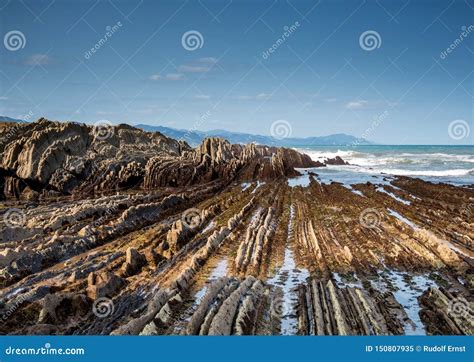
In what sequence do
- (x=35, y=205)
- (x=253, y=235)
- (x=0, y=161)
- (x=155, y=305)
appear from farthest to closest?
(x=0, y=161) < (x=35, y=205) < (x=253, y=235) < (x=155, y=305)

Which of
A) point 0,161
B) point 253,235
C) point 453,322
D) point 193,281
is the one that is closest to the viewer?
point 453,322

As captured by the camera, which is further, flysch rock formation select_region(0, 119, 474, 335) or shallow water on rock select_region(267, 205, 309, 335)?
flysch rock formation select_region(0, 119, 474, 335)

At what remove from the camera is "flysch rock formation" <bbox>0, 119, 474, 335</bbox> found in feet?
29.7

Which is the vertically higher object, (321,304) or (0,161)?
(0,161)

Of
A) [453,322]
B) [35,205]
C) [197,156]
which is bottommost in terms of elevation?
[453,322]

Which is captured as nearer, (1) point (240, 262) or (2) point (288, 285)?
(2) point (288, 285)

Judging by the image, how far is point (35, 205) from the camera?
81.7 feet

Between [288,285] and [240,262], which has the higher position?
[240,262]

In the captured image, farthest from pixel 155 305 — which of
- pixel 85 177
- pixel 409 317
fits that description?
pixel 85 177

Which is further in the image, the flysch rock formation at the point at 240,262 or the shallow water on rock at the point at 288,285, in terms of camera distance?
the flysch rock formation at the point at 240,262

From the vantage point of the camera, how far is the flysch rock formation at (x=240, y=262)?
905 cm

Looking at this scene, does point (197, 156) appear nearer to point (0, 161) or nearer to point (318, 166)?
point (0, 161)

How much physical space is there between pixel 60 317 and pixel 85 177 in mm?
24415

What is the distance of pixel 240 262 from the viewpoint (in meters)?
12.8
